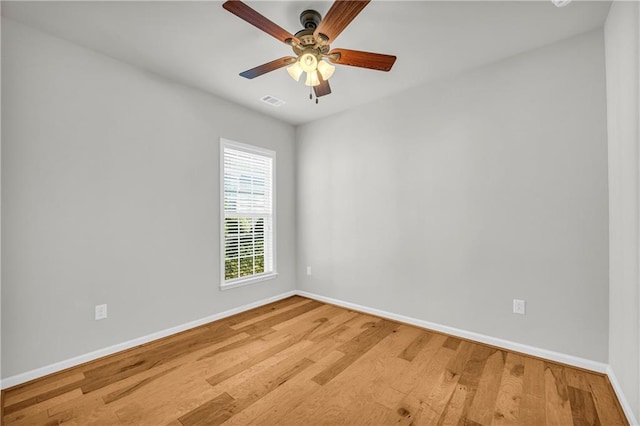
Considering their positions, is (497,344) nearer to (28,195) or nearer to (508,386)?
(508,386)

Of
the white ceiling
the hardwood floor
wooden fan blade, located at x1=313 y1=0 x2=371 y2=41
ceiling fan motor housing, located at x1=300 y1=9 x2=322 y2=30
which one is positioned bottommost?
the hardwood floor

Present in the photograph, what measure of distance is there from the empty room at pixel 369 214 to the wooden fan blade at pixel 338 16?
0.7 inches

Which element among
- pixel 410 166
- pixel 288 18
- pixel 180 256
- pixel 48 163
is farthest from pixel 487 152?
pixel 48 163

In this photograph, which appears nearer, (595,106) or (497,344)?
(595,106)

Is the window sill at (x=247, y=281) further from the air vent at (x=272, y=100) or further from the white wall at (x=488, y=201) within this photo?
the air vent at (x=272, y=100)

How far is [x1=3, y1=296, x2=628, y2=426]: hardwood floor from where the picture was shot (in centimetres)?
169

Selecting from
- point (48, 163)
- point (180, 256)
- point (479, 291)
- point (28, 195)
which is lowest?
point (479, 291)

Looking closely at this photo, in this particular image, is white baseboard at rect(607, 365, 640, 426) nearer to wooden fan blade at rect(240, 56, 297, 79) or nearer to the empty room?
the empty room

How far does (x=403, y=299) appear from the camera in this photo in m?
3.19

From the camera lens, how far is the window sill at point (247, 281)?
11.1 ft

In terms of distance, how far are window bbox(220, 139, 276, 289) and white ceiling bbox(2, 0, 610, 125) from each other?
1.01 meters

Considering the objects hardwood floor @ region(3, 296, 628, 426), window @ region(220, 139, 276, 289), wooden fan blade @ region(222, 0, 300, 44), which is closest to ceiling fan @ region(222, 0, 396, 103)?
wooden fan blade @ region(222, 0, 300, 44)

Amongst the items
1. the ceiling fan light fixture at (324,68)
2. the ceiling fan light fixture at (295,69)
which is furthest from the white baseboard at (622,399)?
the ceiling fan light fixture at (295,69)

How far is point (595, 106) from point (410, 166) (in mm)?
1520
